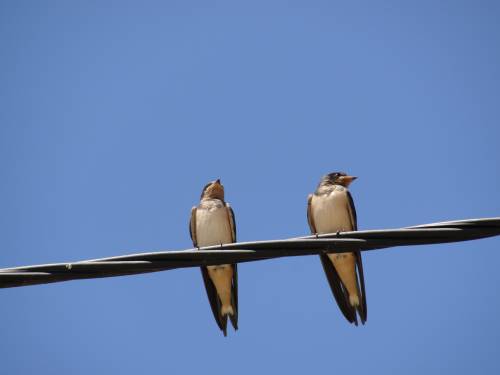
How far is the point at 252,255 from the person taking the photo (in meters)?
3.93

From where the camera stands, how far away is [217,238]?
28.3ft

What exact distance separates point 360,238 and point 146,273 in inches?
48.0

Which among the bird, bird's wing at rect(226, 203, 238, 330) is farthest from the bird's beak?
bird's wing at rect(226, 203, 238, 330)

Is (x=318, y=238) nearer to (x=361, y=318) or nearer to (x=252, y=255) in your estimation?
(x=252, y=255)

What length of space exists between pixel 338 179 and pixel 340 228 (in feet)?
3.26

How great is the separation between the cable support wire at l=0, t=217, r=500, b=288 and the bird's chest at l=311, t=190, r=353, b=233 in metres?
4.31

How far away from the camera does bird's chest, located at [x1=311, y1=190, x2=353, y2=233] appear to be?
27.3 ft

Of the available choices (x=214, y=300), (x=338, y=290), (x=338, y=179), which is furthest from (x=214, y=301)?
(x=338, y=179)

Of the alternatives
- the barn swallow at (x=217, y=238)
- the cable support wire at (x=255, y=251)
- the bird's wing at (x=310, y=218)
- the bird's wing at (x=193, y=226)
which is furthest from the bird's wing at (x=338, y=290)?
the cable support wire at (x=255, y=251)

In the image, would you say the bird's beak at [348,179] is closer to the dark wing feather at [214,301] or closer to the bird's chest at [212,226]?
the bird's chest at [212,226]

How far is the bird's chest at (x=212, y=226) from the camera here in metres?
8.62

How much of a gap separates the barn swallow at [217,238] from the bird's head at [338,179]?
1.31 metres

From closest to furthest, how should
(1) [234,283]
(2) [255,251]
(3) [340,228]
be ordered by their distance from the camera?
(2) [255,251] → (1) [234,283] → (3) [340,228]

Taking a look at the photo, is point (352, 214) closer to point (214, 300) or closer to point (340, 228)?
point (340, 228)
